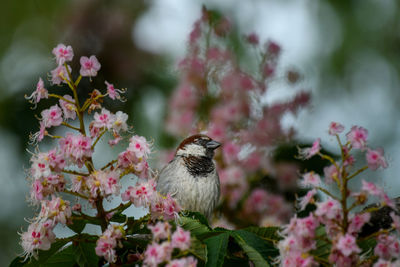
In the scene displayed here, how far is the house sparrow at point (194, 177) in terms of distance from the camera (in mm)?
2809

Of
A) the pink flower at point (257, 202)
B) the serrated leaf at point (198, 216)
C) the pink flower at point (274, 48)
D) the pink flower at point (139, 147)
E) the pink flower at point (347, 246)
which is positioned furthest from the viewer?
the pink flower at point (274, 48)

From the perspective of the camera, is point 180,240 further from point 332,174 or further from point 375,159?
point 375,159

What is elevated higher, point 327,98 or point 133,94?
point 327,98

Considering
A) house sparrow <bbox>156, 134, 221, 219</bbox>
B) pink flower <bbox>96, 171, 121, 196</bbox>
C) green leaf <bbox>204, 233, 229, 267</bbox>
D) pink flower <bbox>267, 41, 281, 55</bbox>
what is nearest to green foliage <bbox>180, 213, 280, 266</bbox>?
green leaf <bbox>204, 233, 229, 267</bbox>

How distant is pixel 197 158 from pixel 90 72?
53.2 inches

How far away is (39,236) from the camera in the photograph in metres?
1.45

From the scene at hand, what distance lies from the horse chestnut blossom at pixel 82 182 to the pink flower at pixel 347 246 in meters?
0.43

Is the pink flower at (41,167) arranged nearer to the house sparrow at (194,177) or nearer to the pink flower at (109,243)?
the pink flower at (109,243)

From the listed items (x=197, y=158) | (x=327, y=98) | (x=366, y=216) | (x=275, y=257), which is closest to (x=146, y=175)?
(x=275, y=257)

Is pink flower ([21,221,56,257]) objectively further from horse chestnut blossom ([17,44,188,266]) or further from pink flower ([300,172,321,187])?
pink flower ([300,172,321,187])

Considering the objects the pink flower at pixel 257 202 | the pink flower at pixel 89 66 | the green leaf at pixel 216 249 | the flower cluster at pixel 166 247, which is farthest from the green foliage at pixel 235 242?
the pink flower at pixel 257 202

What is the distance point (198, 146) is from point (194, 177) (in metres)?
0.15

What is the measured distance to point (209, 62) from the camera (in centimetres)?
300

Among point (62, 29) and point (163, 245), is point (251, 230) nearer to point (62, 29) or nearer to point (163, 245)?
point (163, 245)
